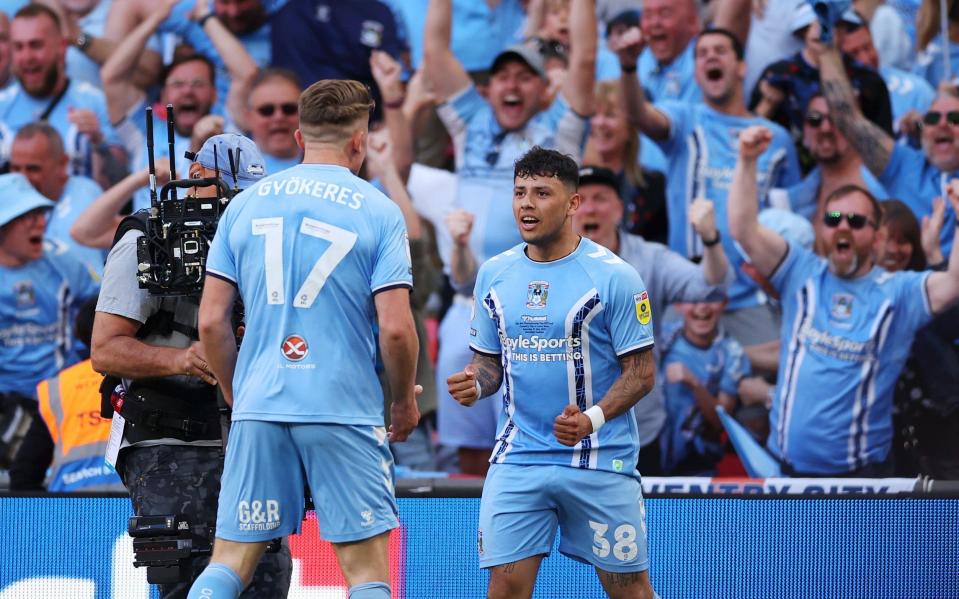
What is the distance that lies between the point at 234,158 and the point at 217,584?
5.41 ft

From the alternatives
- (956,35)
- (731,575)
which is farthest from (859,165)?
(731,575)

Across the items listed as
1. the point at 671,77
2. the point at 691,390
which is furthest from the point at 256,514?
the point at 671,77

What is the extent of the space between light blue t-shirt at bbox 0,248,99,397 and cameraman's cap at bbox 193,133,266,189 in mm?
5501

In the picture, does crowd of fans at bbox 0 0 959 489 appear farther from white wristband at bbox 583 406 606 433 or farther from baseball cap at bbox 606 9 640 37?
white wristband at bbox 583 406 606 433

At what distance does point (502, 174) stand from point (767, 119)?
212cm

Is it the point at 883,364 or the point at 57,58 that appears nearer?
the point at 883,364

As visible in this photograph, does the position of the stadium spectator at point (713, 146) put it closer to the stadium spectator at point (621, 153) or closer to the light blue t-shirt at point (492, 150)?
the stadium spectator at point (621, 153)

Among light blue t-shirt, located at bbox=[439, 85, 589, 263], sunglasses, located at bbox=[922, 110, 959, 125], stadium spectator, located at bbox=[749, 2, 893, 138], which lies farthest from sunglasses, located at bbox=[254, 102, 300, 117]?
sunglasses, located at bbox=[922, 110, 959, 125]

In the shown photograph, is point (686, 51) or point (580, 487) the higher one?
point (686, 51)

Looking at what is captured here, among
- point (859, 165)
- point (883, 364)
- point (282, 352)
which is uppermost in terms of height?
point (859, 165)

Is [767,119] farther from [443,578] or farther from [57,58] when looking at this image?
[57,58]

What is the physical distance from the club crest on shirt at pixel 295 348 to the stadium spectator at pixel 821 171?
5984 millimetres

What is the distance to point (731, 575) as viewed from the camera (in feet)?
19.5

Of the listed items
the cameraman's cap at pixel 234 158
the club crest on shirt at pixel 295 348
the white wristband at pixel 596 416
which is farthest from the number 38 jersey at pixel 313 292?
the white wristband at pixel 596 416
